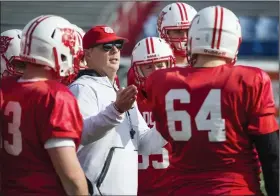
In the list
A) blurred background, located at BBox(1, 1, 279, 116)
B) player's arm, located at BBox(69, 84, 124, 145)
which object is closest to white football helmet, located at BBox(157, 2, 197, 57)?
player's arm, located at BBox(69, 84, 124, 145)

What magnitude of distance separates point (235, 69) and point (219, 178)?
513 millimetres

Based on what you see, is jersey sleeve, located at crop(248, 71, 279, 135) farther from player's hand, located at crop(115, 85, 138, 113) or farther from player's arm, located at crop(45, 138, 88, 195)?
player's arm, located at crop(45, 138, 88, 195)

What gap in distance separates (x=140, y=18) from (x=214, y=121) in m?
12.2

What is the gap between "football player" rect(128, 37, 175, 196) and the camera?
17.3 ft

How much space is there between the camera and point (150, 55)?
5617 mm

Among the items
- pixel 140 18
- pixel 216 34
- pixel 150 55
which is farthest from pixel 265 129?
pixel 140 18

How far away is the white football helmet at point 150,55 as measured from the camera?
5605 mm

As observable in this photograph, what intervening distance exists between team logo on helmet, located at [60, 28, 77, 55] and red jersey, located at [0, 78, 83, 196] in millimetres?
260

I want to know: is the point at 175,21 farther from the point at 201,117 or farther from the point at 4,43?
the point at 201,117

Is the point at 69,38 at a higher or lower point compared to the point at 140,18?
higher

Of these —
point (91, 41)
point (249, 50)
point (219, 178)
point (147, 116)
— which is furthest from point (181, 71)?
point (249, 50)

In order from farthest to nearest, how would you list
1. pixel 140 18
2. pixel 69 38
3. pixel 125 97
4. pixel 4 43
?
pixel 140 18, pixel 4 43, pixel 125 97, pixel 69 38

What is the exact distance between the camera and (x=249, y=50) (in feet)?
54.7

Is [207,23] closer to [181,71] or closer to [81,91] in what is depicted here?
[181,71]
